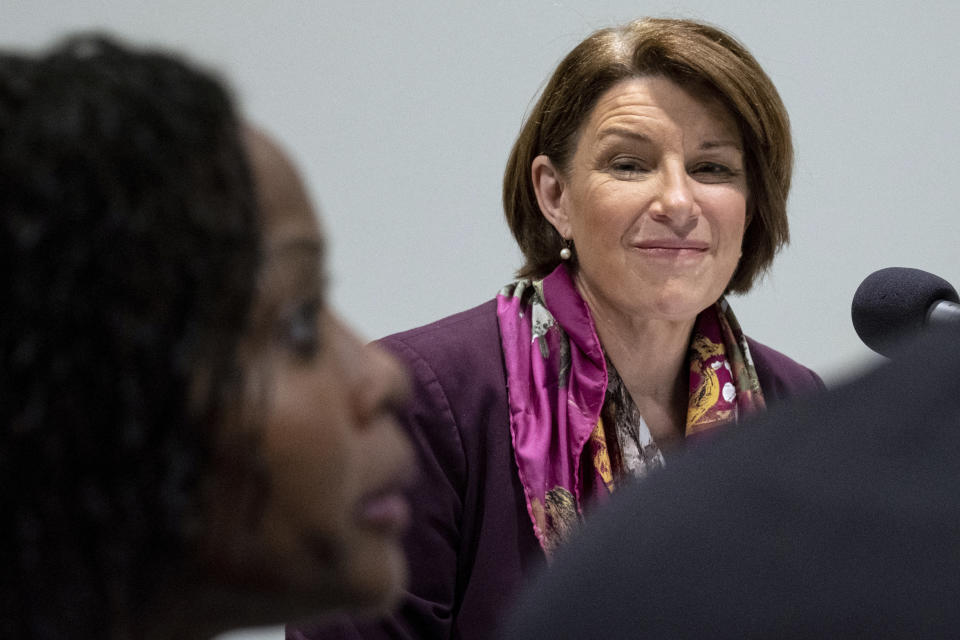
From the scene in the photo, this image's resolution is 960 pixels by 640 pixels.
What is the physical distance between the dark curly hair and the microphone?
61cm

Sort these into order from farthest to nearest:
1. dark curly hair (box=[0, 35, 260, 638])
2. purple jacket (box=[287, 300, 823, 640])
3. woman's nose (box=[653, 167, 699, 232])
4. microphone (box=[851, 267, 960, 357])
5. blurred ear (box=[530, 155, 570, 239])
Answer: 1. blurred ear (box=[530, 155, 570, 239])
2. woman's nose (box=[653, 167, 699, 232])
3. purple jacket (box=[287, 300, 823, 640])
4. microphone (box=[851, 267, 960, 357])
5. dark curly hair (box=[0, 35, 260, 638])

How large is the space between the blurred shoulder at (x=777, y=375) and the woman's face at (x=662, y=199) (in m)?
0.17

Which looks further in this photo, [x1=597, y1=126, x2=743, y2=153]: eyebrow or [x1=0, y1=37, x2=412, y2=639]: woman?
[x1=597, y1=126, x2=743, y2=153]: eyebrow

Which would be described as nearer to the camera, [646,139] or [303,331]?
[303,331]

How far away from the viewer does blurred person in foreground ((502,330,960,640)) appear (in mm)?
214

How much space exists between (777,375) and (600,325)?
0.26m

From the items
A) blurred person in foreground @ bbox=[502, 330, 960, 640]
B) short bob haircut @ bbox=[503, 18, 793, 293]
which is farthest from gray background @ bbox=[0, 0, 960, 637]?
blurred person in foreground @ bbox=[502, 330, 960, 640]

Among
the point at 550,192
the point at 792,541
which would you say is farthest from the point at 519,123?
the point at 792,541

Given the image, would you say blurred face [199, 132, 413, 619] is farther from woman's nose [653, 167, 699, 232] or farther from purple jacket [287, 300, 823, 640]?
woman's nose [653, 167, 699, 232]

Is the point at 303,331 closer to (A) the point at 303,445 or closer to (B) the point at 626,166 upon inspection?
(A) the point at 303,445

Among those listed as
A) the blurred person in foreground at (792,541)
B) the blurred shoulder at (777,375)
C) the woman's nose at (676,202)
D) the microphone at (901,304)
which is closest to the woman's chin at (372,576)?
the blurred person in foreground at (792,541)

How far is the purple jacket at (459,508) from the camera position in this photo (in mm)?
1168

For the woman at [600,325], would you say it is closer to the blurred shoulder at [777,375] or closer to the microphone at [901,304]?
the blurred shoulder at [777,375]

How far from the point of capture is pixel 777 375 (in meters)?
1.47
